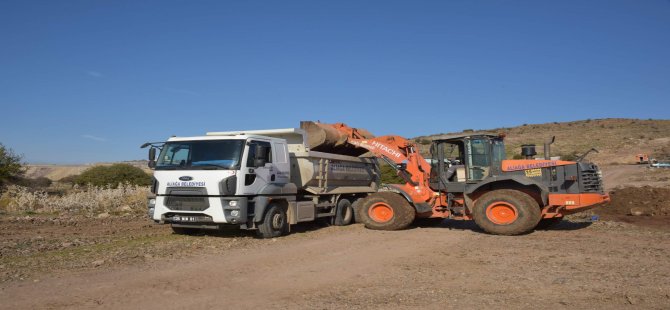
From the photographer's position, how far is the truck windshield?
11.6 meters

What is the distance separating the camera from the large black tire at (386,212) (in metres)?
14.1

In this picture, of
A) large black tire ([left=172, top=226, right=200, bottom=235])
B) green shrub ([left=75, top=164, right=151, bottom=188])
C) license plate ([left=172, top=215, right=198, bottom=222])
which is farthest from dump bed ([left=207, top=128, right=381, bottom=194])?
green shrub ([left=75, top=164, right=151, bottom=188])

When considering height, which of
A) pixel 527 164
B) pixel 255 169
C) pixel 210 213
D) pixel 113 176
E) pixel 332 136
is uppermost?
pixel 332 136

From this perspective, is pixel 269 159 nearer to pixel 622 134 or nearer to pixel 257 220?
pixel 257 220

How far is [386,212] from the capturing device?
14.4 meters

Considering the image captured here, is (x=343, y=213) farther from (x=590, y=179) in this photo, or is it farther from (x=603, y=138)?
(x=603, y=138)

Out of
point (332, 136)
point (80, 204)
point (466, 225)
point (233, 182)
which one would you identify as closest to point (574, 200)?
point (466, 225)

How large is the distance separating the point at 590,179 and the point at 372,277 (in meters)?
7.82

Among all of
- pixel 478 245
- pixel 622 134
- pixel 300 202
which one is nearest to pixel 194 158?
pixel 300 202

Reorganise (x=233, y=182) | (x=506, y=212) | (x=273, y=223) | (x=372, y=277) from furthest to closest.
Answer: (x=506, y=212), (x=273, y=223), (x=233, y=182), (x=372, y=277)

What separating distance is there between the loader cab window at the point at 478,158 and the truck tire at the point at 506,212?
0.79 metres

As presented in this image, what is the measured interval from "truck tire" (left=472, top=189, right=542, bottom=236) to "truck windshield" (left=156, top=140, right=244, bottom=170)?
19.6 ft

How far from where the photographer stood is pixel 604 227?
14.2 metres

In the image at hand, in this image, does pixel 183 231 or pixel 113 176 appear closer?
pixel 183 231
